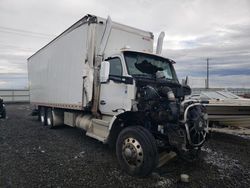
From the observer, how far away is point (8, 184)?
12.5 feet

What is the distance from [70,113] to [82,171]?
3735 millimetres

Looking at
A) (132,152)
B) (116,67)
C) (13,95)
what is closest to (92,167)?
(132,152)

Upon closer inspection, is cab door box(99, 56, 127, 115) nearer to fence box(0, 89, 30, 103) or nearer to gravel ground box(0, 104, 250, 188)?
gravel ground box(0, 104, 250, 188)

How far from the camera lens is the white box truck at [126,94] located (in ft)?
14.1

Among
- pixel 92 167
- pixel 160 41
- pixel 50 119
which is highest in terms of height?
pixel 160 41

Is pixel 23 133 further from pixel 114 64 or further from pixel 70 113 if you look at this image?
pixel 114 64

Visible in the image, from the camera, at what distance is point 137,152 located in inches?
167

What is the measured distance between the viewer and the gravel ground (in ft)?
13.1

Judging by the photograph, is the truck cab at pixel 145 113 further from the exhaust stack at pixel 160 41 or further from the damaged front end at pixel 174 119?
the exhaust stack at pixel 160 41

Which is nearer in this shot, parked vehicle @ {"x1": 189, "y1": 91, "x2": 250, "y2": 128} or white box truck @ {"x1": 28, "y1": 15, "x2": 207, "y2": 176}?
white box truck @ {"x1": 28, "y1": 15, "x2": 207, "y2": 176}

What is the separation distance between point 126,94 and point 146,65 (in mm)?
987

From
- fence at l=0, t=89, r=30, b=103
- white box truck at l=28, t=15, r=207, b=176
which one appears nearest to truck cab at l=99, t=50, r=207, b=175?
white box truck at l=28, t=15, r=207, b=176

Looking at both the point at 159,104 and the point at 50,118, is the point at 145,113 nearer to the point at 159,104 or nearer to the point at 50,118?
the point at 159,104

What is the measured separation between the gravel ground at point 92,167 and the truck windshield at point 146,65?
2.13 metres
